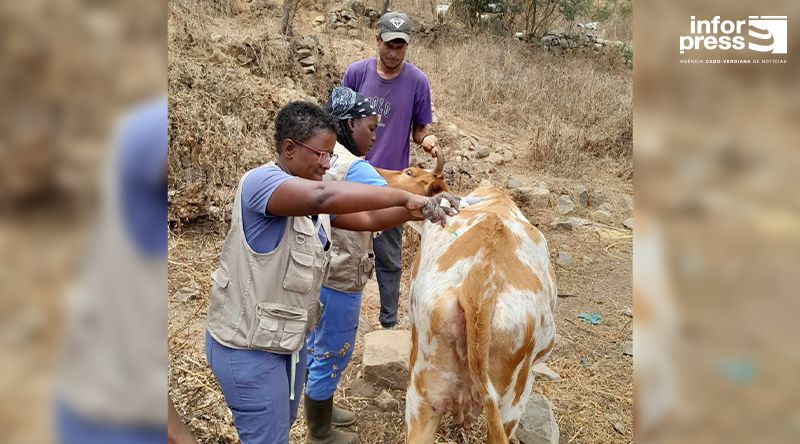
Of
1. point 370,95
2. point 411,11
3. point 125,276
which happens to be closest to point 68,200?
point 125,276

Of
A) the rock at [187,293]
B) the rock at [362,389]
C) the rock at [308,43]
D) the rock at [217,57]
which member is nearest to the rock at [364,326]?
the rock at [362,389]

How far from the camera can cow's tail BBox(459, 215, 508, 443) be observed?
8.16 ft

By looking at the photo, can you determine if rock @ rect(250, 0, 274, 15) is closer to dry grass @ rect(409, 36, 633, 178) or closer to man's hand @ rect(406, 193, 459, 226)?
dry grass @ rect(409, 36, 633, 178)

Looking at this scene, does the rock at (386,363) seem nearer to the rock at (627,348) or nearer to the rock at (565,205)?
the rock at (627,348)

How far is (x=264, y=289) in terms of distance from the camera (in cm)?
242

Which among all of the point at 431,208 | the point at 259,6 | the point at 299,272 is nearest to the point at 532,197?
the point at 431,208

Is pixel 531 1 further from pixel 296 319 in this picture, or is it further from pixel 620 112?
pixel 296 319

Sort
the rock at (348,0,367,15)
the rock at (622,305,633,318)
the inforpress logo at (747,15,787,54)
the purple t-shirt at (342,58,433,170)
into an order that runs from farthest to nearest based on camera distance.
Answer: the rock at (348,0,367,15)
the rock at (622,305,633,318)
the purple t-shirt at (342,58,433,170)
the inforpress logo at (747,15,787,54)

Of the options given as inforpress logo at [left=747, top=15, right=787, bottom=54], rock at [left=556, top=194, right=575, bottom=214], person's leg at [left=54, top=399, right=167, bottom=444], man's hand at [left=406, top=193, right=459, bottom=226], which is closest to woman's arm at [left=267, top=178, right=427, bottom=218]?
man's hand at [left=406, top=193, right=459, bottom=226]

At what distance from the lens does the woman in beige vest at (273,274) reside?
2.35 meters

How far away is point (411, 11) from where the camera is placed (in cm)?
1823

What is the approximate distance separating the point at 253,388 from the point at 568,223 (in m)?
6.36

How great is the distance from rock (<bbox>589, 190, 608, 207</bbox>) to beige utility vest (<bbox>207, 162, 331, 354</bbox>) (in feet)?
24.5

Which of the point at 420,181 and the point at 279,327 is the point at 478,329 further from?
the point at 420,181
